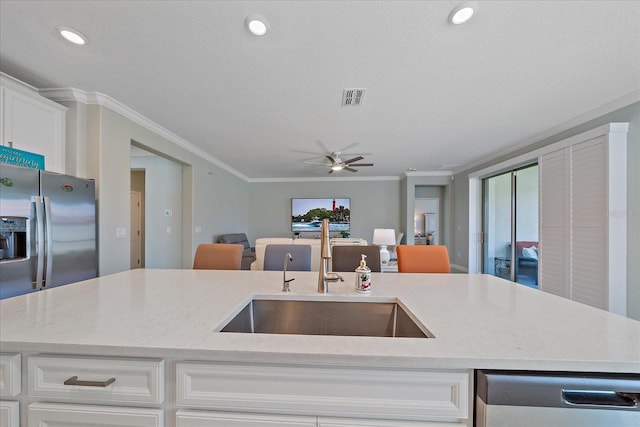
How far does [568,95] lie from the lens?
2674 millimetres

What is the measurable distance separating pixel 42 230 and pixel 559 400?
10.6ft

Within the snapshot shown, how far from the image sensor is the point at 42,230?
2.12 meters

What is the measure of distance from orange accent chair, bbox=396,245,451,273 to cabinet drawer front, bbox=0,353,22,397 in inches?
79.1

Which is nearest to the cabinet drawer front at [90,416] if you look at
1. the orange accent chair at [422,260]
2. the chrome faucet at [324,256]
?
the chrome faucet at [324,256]

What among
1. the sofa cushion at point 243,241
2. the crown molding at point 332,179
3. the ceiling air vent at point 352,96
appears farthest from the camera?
the crown molding at point 332,179

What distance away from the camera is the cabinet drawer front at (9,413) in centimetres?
75

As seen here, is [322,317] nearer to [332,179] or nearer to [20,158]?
[20,158]

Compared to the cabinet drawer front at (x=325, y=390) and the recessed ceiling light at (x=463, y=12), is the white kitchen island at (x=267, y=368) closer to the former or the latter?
the cabinet drawer front at (x=325, y=390)

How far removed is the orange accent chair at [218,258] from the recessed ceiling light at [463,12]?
7.23 feet

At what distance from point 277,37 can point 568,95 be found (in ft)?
9.72

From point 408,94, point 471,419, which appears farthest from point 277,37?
point 471,419

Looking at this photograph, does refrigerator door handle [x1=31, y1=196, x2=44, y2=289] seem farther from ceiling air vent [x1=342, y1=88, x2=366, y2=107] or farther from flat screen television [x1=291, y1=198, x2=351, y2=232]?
flat screen television [x1=291, y1=198, x2=351, y2=232]

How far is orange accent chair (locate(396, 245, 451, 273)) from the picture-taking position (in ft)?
6.83

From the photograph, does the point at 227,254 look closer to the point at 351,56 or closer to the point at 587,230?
the point at 351,56
